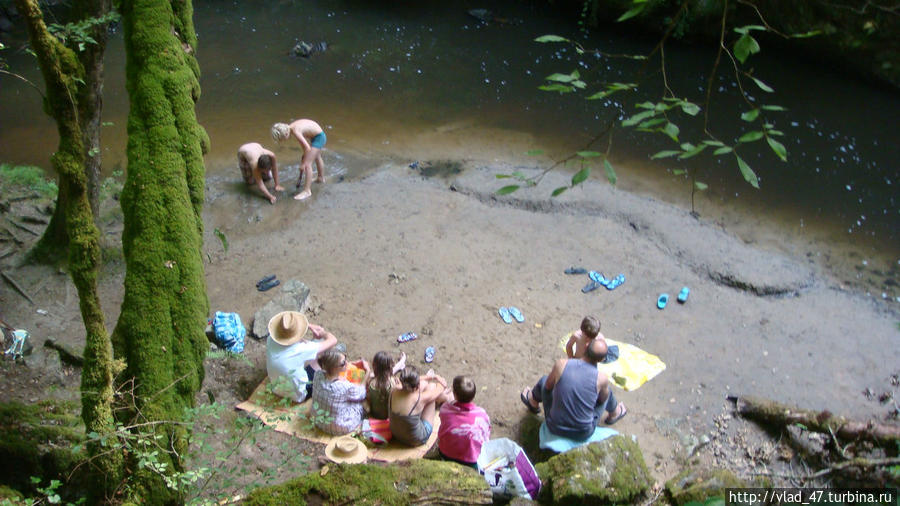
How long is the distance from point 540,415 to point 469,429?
1.09m

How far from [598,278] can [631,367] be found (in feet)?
4.06

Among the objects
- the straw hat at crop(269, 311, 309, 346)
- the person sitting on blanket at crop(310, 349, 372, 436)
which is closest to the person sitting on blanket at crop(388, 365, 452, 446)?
the person sitting on blanket at crop(310, 349, 372, 436)

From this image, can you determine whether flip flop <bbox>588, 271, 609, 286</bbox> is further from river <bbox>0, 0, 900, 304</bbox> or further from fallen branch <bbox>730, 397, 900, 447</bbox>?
river <bbox>0, 0, 900, 304</bbox>

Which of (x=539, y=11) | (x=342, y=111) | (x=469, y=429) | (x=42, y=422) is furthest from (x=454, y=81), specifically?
(x=42, y=422)

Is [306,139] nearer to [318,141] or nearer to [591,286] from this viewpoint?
[318,141]

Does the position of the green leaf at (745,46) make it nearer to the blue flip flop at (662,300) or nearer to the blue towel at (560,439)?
the blue towel at (560,439)

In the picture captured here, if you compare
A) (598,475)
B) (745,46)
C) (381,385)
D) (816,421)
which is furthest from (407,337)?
(745,46)

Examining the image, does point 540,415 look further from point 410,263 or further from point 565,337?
point 410,263

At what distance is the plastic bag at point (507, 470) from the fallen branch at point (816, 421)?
2.33 meters

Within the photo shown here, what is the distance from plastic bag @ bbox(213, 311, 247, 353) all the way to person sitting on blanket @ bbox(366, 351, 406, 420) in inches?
56.1

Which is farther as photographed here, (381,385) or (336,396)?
(381,385)

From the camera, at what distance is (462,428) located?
4582 millimetres

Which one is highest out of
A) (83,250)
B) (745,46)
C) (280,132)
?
(745,46)

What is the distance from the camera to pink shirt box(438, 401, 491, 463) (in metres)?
4.57
